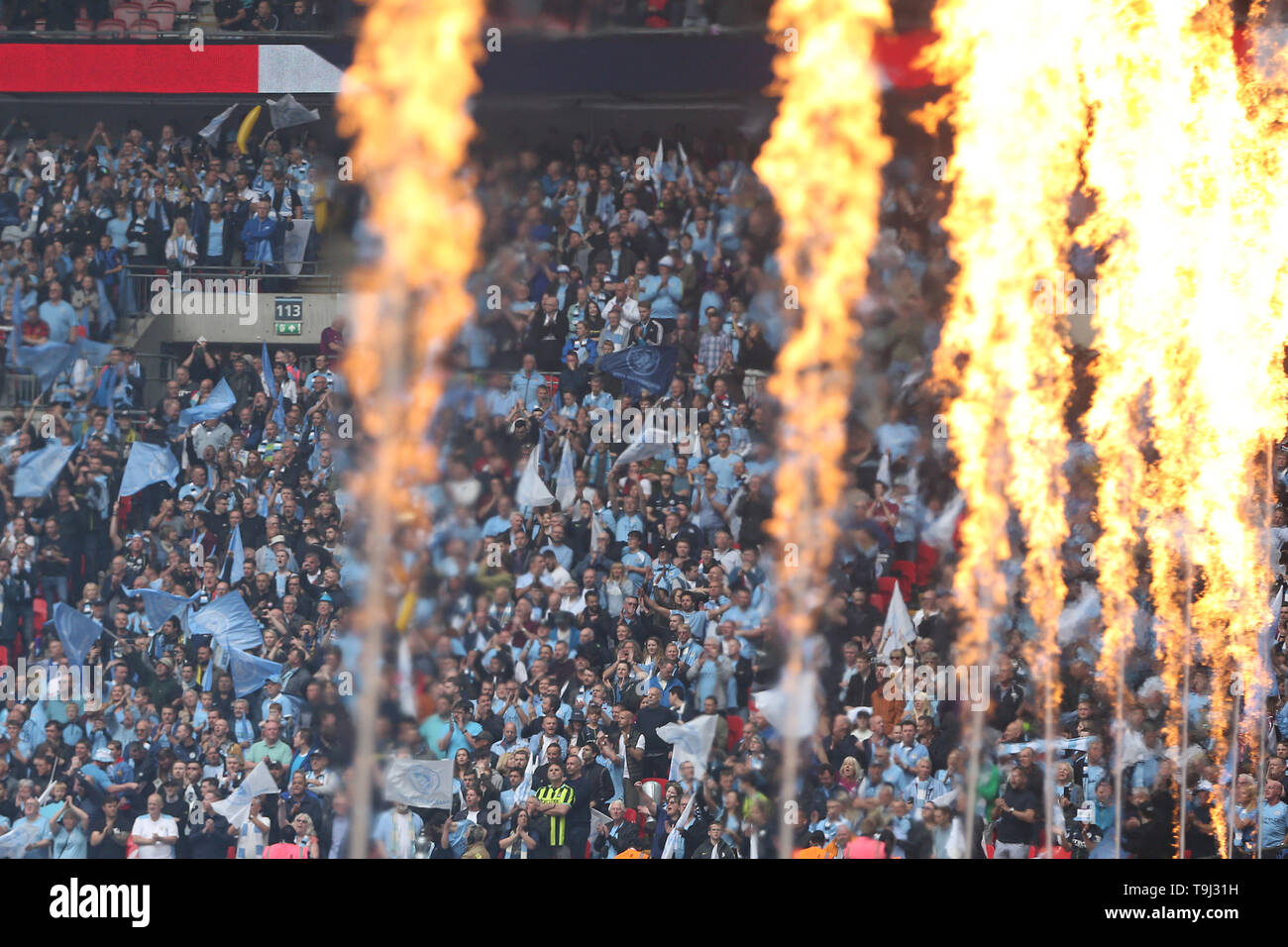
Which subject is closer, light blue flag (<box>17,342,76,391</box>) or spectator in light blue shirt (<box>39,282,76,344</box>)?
light blue flag (<box>17,342,76,391</box>)

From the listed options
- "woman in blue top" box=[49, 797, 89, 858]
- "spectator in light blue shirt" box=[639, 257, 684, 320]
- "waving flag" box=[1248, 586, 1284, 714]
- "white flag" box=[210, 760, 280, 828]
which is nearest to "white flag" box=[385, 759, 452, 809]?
"white flag" box=[210, 760, 280, 828]

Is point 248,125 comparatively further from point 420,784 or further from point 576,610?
point 420,784

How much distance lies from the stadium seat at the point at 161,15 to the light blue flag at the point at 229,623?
19.8 feet

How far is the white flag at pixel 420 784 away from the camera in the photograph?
1070 cm

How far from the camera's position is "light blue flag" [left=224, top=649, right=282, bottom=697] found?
1150 cm

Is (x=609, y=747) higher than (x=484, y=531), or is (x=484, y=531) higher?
(x=484, y=531)

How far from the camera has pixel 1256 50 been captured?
12906 mm

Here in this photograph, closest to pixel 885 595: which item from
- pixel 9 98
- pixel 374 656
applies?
pixel 374 656

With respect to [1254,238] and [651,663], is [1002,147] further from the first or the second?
[651,663]

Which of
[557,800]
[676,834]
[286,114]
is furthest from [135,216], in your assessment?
[676,834]

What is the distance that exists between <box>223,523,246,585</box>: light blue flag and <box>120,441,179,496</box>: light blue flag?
0.84 metres

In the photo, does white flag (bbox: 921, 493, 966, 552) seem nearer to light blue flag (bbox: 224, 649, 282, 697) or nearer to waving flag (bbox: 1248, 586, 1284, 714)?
waving flag (bbox: 1248, 586, 1284, 714)

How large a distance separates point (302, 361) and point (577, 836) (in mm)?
4923

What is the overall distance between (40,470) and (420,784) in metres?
4.30
